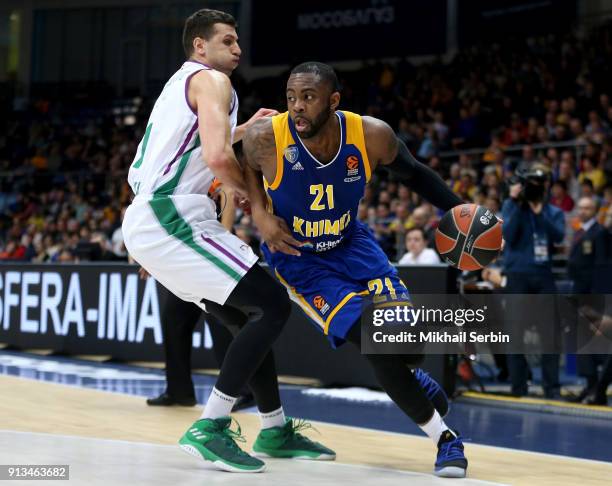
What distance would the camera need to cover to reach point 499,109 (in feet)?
52.6

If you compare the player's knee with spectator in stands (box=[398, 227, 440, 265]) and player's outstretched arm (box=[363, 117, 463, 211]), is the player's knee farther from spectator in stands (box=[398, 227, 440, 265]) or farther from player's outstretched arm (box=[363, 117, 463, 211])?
spectator in stands (box=[398, 227, 440, 265])

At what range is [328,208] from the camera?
170 inches

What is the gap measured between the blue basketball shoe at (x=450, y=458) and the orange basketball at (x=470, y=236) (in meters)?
0.80

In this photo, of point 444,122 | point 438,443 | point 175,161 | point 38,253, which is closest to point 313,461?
point 438,443

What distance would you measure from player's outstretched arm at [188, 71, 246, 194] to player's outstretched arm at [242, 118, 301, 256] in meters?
0.09

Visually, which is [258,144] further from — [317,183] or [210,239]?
[210,239]

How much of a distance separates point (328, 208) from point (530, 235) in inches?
161

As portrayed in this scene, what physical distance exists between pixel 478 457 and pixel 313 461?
922 mm

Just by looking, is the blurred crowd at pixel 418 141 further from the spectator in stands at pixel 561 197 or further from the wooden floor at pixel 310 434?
the wooden floor at pixel 310 434

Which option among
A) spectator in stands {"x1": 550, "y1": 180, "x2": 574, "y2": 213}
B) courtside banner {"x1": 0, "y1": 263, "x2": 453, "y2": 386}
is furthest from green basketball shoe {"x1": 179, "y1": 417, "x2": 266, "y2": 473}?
spectator in stands {"x1": 550, "y1": 180, "x2": 574, "y2": 213}

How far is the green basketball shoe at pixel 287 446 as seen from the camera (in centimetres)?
457

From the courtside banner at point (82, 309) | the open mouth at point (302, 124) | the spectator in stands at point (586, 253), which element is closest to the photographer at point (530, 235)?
the spectator in stands at point (586, 253)

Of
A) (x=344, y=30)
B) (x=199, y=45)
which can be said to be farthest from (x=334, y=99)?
(x=344, y=30)

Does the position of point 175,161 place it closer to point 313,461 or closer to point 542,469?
point 313,461
